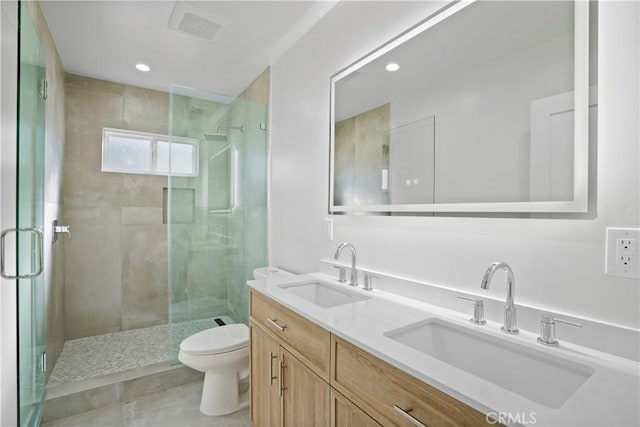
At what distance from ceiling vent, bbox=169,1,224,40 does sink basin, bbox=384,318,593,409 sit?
2.15 meters

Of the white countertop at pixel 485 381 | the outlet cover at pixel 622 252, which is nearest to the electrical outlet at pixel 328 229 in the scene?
the white countertop at pixel 485 381

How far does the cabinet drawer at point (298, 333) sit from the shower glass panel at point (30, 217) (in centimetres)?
105

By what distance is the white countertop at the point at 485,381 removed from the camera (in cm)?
60

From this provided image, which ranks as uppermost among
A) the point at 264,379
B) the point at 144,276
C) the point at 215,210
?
the point at 215,210

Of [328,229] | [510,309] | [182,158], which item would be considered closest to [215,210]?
[182,158]

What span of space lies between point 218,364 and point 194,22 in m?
2.21

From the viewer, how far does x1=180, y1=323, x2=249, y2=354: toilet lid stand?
1924 millimetres

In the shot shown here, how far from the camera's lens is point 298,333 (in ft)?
4.09

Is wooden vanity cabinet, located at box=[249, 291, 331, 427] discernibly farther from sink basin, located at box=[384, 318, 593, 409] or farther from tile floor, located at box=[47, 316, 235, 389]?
tile floor, located at box=[47, 316, 235, 389]

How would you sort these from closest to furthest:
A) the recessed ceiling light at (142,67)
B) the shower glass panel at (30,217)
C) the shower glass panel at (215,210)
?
the shower glass panel at (30,217) < the shower glass panel at (215,210) < the recessed ceiling light at (142,67)

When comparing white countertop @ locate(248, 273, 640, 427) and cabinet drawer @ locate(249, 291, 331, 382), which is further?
cabinet drawer @ locate(249, 291, 331, 382)

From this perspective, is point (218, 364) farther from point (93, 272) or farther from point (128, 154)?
point (128, 154)

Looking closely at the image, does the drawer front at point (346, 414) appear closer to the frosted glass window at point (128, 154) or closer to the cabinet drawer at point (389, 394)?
the cabinet drawer at point (389, 394)
